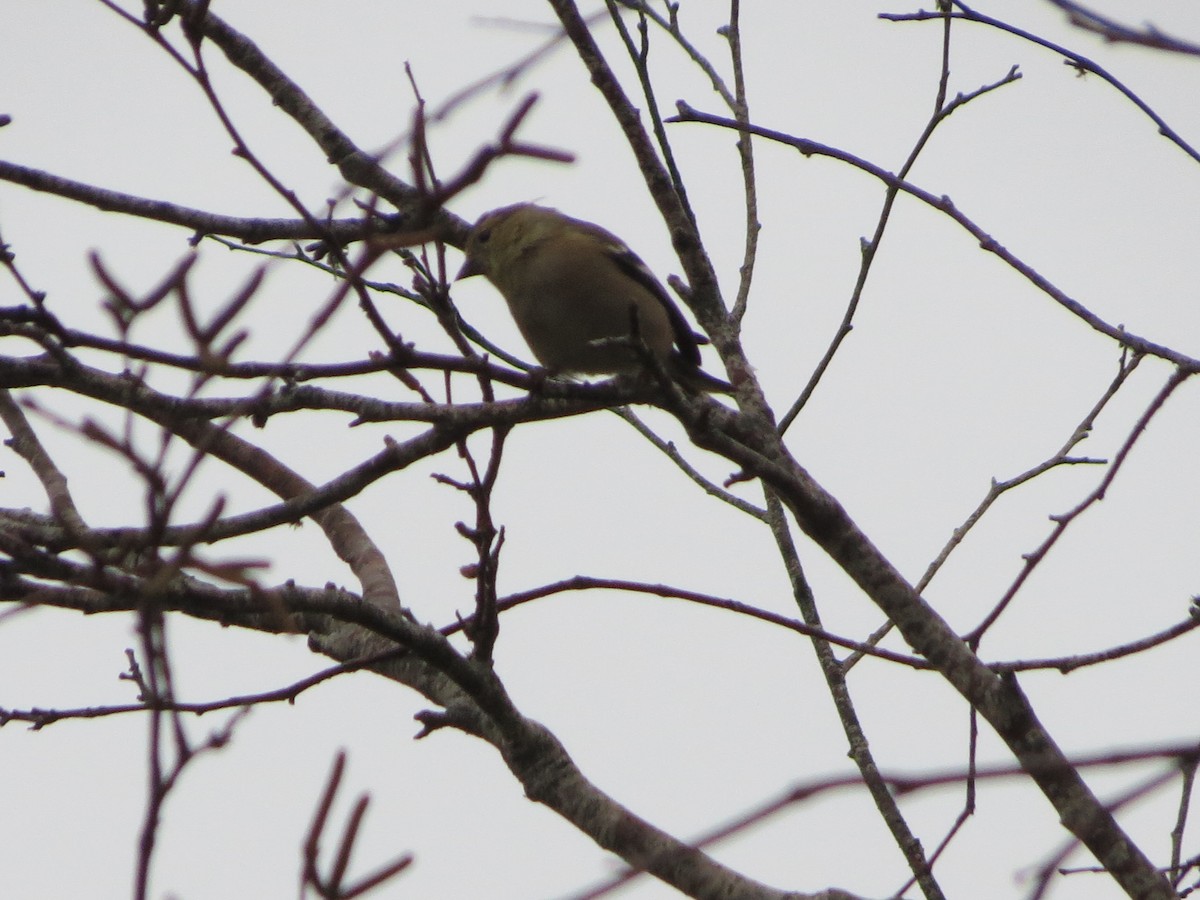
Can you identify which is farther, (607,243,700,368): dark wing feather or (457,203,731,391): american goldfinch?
(607,243,700,368): dark wing feather

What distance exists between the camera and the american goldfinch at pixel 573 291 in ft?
15.0

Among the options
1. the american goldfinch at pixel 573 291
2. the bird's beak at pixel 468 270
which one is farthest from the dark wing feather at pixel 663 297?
the bird's beak at pixel 468 270

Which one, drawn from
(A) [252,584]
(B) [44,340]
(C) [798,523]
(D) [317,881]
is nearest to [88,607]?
(B) [44,340]

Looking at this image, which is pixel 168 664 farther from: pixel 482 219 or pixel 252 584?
pixel 482 219

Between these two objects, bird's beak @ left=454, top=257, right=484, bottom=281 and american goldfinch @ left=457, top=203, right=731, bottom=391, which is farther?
bird's beak @ left=454, top=257, right=484, bottom=281

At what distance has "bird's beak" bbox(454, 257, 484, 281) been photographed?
502 cm

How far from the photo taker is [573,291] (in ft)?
15.0

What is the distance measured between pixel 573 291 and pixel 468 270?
652mm

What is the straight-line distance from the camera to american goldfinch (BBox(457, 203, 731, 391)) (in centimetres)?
456

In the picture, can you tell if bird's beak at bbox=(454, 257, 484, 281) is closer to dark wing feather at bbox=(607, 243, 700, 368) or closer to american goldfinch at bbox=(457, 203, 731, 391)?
american goldfinch at bbox=(457, 203, 731, 391)

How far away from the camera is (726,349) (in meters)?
3.05

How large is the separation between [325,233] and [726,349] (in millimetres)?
1545

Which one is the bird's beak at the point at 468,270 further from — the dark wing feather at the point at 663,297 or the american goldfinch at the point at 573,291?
the dark wing feather at the point at 663,297

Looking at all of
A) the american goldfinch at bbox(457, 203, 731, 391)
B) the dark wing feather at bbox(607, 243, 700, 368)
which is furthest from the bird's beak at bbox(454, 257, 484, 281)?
the dark wing feather at bbox(607, 243, 700, 368)
